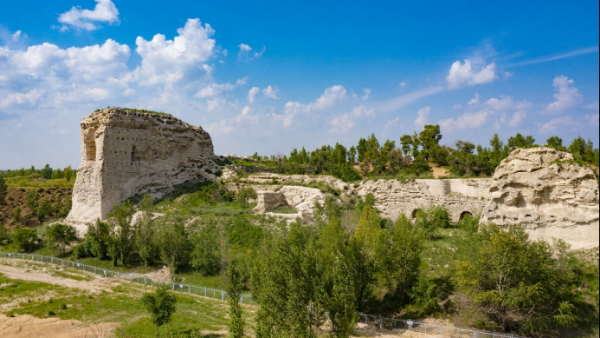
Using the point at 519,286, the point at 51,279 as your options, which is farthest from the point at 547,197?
the point at 51,279

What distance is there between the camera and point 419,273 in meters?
20.1

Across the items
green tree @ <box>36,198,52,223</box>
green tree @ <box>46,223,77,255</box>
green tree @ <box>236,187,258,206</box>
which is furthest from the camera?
green tree @ <box>36,198,52,223</box>

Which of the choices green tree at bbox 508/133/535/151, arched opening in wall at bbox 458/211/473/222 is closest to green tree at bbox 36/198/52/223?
arched opening in wall at bbox 458/211/473/222

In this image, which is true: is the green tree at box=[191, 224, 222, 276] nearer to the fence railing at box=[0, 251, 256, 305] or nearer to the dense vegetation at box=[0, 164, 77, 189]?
the fence railing at box=[0, 251, 256, 305]

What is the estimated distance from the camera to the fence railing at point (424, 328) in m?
15.9

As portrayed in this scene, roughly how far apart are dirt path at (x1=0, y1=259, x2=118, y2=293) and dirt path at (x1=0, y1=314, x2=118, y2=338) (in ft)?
15.3

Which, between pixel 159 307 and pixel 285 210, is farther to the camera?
Answer: pixel 285 210

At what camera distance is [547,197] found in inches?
903

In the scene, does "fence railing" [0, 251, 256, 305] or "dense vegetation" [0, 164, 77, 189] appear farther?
"dense vegetation" [0, 164, 77, 189]

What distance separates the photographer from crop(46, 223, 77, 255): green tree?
28506 mm

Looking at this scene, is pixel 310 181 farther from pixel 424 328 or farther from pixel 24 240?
pixel 24 240

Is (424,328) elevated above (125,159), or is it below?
below

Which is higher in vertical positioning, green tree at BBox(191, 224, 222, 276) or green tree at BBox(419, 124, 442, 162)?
green tree at BBox(419, 124, 442, 162)

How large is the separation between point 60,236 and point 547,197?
123 feet
